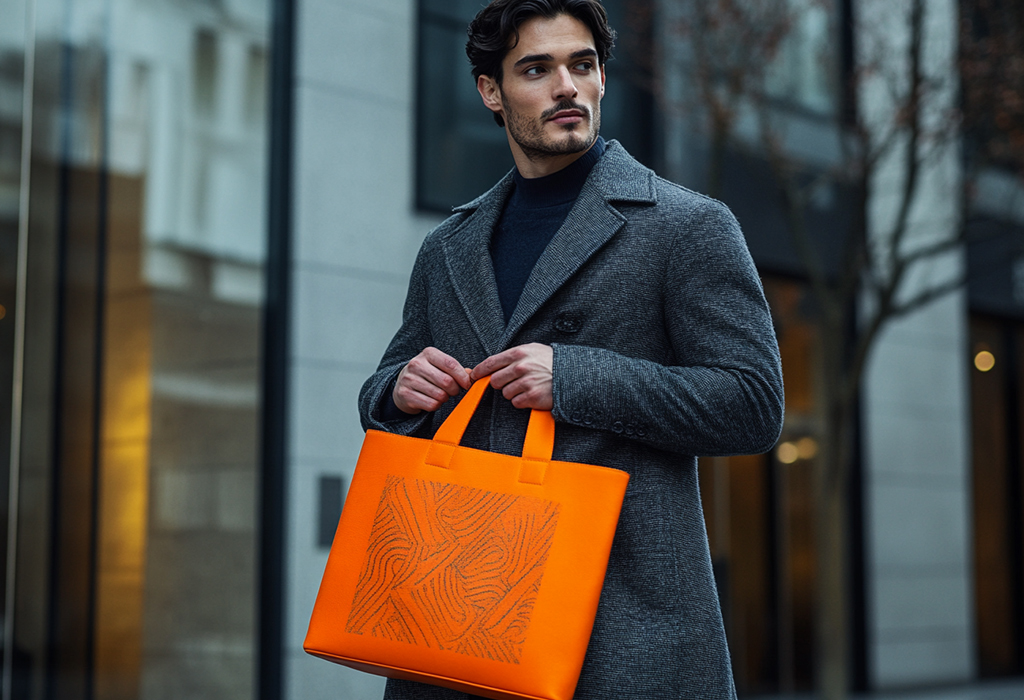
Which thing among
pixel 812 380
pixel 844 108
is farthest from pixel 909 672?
pixel 844 108

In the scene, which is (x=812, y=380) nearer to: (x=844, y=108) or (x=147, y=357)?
(x=844, y=108)

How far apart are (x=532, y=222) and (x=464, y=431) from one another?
1.55ft

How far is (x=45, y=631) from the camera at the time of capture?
241 inches

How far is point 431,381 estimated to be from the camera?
2.18 meters

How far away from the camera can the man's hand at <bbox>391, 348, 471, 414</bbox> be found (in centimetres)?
216

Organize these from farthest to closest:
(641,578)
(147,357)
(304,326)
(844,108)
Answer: (844,108) < (304,326) < (147,357) < (641,578)

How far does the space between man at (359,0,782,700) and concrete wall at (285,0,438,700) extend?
4878 mm

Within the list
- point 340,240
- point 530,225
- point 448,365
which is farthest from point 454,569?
point 340,240

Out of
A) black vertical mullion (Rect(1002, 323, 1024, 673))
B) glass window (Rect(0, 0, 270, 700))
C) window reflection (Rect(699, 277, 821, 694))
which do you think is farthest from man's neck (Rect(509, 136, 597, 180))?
black vertical mullion (Rect(1002, 323, 1024, 673))

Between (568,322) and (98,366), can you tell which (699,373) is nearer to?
(568,322)

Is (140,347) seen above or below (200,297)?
below

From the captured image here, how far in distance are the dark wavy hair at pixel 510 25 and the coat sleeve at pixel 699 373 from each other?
45 cm

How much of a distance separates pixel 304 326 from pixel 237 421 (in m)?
0.69

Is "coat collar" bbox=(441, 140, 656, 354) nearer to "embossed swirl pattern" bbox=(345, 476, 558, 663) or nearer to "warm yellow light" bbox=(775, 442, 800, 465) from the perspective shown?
"embossed swirl pattern" bbox=(345, 476, 558, 663)
